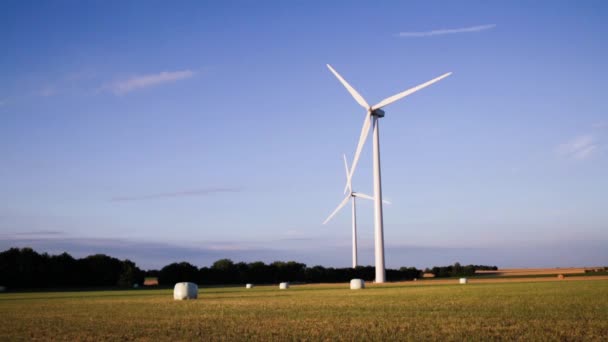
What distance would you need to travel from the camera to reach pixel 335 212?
92938 millimetres

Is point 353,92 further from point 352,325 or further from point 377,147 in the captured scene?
point 352,325

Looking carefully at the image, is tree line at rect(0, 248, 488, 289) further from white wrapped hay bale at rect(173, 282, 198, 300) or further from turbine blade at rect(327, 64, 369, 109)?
white wrapped hay bale at rect(173, 282, 198, 300)

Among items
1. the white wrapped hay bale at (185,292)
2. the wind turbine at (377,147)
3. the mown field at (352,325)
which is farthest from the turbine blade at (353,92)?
the mown field at (352,325)

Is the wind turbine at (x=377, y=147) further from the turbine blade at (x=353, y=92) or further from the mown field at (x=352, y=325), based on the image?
the mown field at (x=352, y=325)

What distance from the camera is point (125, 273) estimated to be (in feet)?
376

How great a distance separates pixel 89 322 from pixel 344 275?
87.8m

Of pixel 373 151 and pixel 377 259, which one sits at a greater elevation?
pixel 373 151

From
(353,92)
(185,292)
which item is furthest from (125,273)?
(185,292)

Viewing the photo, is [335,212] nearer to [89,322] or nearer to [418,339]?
[89,322]

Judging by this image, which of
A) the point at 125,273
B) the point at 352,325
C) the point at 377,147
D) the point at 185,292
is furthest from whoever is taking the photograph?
the point at 125,273

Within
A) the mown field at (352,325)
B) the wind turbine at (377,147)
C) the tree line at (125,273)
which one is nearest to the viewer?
the mown field at (352,325)

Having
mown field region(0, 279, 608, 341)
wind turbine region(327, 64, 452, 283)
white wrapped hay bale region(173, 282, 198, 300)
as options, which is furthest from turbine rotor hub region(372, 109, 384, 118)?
mown field region(0, 279, 608, 341)

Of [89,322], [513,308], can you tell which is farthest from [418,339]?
[89,322]

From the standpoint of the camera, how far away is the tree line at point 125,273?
341ft
